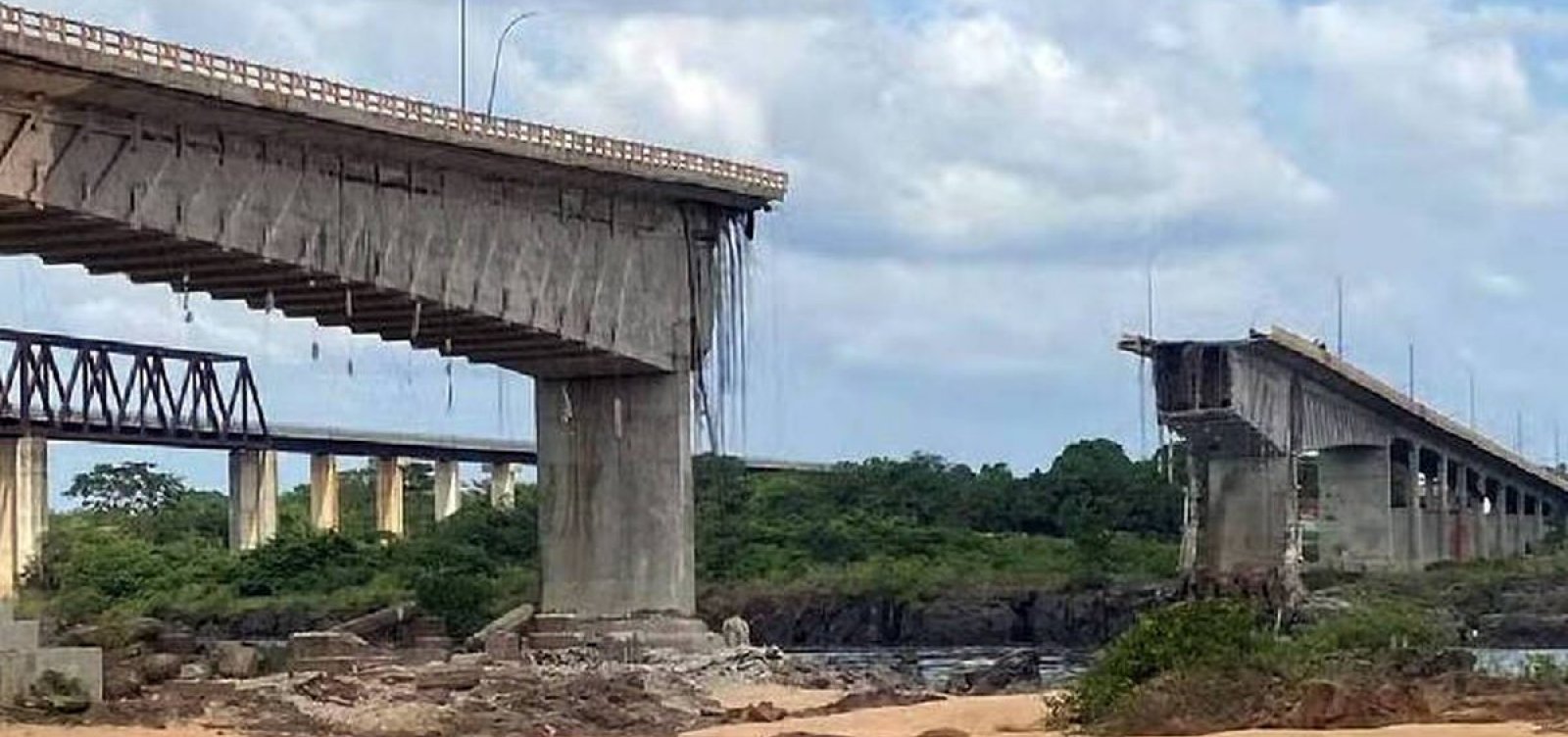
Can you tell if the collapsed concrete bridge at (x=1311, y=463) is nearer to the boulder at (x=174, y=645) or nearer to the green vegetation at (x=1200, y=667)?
the boulder at (x=174, y=645)

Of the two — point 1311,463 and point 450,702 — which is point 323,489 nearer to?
point 1311,463

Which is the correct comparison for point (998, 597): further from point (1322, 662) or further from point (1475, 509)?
point (1322, 662)

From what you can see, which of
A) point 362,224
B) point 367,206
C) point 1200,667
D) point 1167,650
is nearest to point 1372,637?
point 1167,650

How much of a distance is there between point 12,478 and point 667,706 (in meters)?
61.5

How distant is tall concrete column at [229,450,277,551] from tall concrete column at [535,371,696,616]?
60.8m

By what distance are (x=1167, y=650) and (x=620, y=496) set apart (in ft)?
106

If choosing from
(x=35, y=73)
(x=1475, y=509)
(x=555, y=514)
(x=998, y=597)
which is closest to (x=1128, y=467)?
(x=1475, y=509)

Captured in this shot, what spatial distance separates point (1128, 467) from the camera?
Answer: 139 meters

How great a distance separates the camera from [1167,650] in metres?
40.9

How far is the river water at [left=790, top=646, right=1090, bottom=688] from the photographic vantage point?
69.1 metres

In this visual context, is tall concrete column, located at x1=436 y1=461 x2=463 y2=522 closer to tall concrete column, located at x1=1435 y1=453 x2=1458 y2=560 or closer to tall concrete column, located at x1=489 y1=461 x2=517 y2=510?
tall concrete column, located at x1=489 y1=461 x2=517 y2=510

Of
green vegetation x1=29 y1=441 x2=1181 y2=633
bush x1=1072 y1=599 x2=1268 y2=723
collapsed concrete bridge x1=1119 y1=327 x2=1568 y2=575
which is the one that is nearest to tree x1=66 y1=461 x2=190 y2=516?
green vegetation x1=29 y1=441 x2=1181 y2=633

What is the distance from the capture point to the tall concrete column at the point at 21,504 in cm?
10612

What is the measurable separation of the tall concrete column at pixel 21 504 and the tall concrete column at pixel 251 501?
48.2 ft
